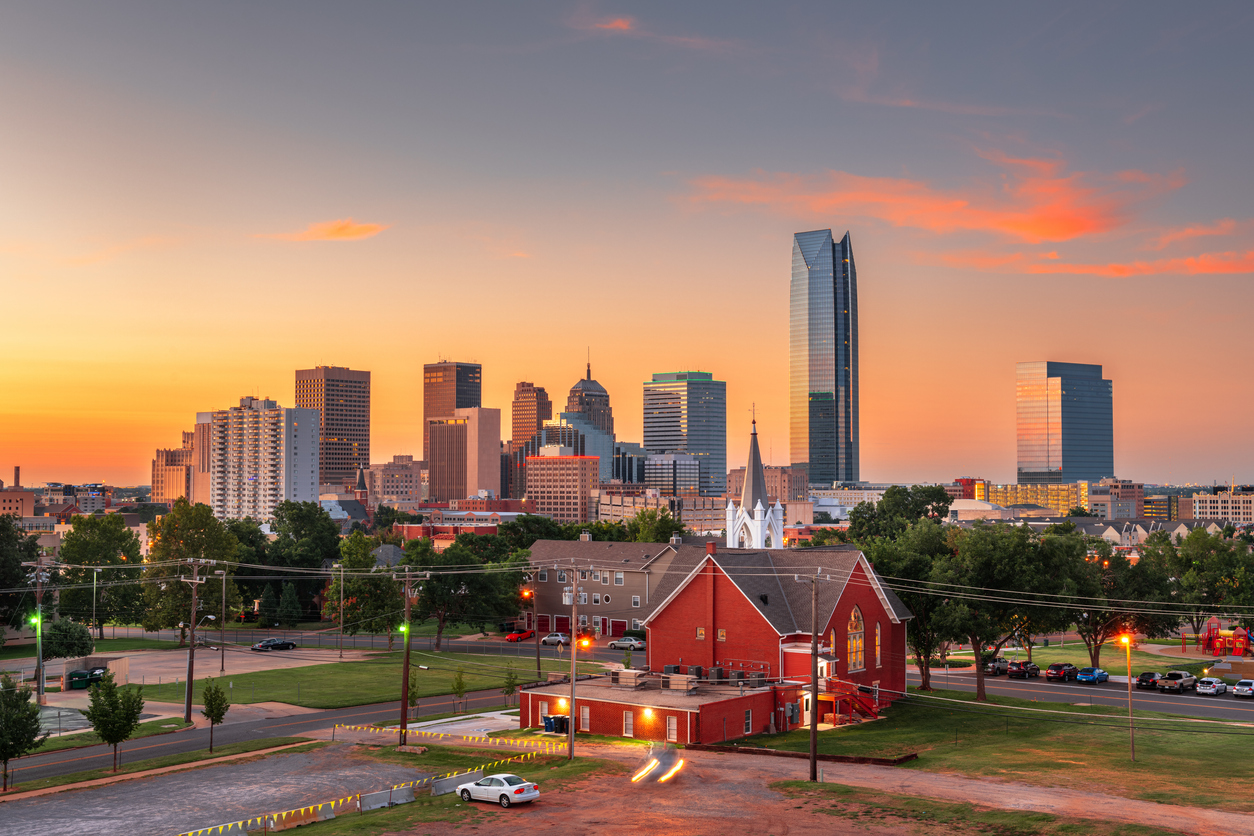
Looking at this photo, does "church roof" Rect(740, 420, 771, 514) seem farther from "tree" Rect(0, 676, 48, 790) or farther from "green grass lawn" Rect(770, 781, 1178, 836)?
"tree" Rect(0, 676, 48, 790)

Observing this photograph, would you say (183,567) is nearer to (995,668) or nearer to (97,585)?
(97,585)

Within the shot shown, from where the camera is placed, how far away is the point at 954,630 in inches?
2783

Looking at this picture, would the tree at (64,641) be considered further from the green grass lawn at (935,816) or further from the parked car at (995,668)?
the parked car at (995,668)

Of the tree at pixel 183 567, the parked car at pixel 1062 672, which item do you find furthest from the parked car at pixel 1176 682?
the tree at pixel 183 567

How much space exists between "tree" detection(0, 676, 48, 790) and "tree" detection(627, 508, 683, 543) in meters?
96.5

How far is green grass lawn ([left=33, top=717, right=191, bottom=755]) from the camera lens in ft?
190

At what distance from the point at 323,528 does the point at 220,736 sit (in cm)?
9769

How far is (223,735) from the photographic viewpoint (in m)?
60.6

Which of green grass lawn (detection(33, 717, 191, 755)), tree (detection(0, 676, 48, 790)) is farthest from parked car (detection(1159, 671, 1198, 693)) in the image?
tree (detection(0, 676, 48, 790))

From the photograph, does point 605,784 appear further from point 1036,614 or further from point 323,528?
point 323,528

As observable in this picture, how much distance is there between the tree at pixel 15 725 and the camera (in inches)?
1818

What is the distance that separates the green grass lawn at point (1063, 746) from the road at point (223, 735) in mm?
24651

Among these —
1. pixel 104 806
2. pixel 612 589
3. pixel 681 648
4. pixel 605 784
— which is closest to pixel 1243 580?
pixel 612 589

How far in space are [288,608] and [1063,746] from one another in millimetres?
95449
